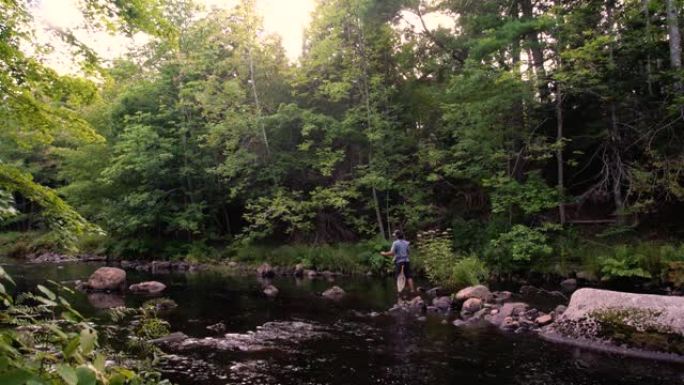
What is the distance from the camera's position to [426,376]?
25.2ft

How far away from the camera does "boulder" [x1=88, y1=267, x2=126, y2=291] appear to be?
17.6m

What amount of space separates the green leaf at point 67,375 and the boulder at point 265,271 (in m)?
20.2

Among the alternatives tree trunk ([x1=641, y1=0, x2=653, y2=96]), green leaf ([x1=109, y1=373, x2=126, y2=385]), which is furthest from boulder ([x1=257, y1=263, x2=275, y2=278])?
green leaf ([x1=109, y1=373, x2=126, y2=385])

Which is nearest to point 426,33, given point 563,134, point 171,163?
point 563,134

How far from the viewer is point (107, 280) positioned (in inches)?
699

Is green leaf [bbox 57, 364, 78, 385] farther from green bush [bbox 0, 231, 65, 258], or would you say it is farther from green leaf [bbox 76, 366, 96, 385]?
Result: green bush [bbox 0, 231, 65, 258]

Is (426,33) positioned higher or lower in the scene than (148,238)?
higher

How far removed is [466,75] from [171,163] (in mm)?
19267

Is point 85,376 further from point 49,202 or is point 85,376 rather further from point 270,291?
point 270,291

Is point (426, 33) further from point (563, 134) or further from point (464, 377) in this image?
point (464, 377)

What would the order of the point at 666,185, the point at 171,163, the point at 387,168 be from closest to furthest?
the point at 666,185, the point at 387,168, the point at 171,163

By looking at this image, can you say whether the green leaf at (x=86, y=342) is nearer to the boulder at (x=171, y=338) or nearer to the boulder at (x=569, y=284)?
the boulder at (x=171, y=338)

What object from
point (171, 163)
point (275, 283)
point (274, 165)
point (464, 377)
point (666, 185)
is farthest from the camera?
point (171, 163)

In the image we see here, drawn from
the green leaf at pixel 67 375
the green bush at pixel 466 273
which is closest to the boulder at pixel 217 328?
the green bush at pixel 466 273
